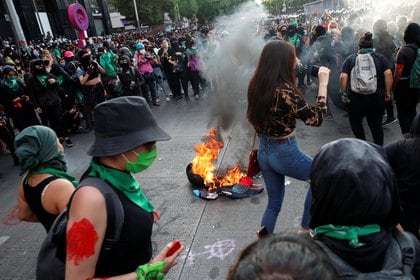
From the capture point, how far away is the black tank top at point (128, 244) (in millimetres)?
1590

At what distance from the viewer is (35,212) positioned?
2.22m

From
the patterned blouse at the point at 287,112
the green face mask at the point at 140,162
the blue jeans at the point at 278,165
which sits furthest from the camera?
the blue jeans at the point at 278,165

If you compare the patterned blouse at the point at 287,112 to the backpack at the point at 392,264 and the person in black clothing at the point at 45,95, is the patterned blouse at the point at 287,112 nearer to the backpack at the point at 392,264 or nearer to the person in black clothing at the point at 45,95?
the backpack at the point at 392,264

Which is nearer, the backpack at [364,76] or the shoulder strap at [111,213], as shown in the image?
the shoulder strap at [111,213]

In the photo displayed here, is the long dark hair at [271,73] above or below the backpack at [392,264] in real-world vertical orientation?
above

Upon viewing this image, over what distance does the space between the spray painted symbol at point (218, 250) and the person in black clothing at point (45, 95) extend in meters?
5.30

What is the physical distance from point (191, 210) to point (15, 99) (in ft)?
16.7

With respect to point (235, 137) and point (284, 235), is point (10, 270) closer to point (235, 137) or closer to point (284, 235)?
point (284, 235)

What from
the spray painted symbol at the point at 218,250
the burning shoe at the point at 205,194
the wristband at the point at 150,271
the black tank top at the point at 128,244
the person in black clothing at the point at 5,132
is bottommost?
the burning shoe at the point at 205,194

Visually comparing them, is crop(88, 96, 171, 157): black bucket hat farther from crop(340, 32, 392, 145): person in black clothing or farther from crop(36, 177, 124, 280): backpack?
crop(340, 32, 392, 145): person in black clothing

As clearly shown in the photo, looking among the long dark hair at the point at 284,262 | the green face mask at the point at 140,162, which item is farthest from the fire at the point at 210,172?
the long dark hair at the point at 284,262

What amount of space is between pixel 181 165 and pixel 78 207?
4.50m

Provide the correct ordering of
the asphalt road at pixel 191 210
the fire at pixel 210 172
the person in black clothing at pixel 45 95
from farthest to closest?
the person in black clothing at pixel 45 95 < the fire at pixel 210 172 < the asphalt road at pixel 191 210

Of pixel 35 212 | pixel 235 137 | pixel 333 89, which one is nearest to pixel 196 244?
pixel 35 212
